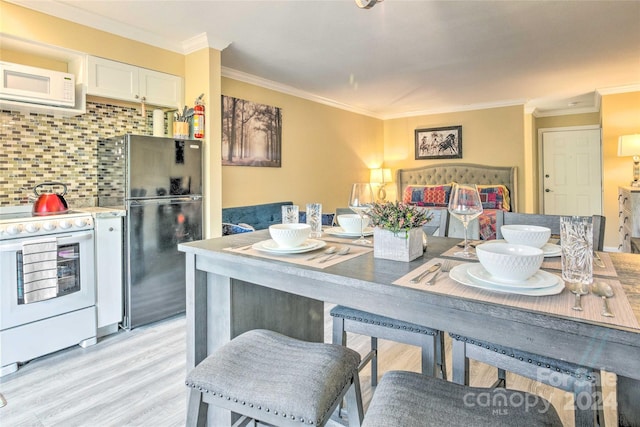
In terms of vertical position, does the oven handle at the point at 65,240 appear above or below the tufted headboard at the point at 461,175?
below

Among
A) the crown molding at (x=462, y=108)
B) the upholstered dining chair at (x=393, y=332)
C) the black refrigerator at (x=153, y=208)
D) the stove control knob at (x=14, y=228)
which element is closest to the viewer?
the upholstered dining chair at (x=393, y=332)

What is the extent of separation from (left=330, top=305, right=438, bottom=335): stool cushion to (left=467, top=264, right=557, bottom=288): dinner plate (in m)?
0.57

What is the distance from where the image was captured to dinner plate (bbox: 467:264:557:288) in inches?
32.5

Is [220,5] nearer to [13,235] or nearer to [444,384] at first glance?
[13,235]

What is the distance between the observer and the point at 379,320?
153cm

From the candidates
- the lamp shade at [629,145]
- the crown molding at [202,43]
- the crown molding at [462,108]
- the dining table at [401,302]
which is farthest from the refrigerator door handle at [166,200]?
the lamp shade at [629,145]

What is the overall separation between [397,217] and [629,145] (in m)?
4.88

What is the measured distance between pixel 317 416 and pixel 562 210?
7.22 m

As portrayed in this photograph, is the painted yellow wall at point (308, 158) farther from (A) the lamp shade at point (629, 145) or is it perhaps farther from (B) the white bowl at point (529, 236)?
(A) the lamp shade at point (629, 145)

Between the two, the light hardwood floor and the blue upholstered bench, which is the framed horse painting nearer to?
the blue upholstered bench

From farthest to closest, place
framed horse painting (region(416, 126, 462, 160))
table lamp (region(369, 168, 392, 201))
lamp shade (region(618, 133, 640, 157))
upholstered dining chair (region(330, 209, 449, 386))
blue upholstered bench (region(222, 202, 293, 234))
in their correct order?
table lamp (region(369, 168, 392, 201))
framed horse painting (region(416, 126, 462, 160))
lamp shade (region(618, 133, 640, 157))
blue upholstered bench (region(222, 202, 293, 234))
upholstered dining chair (region(330, 209, 449, 386))

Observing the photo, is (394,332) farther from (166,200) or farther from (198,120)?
(198,120)

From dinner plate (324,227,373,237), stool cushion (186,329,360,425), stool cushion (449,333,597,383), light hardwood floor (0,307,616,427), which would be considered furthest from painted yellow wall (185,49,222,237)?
stool cushion (449,333,597,383)

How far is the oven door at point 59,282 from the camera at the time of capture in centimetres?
209
